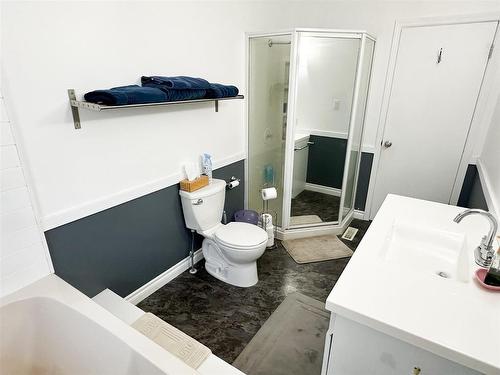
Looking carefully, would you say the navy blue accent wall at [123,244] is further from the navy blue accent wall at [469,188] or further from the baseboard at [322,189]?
the navy blue accent wall at [469,188]

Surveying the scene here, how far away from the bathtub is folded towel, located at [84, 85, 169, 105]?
0.94 metres

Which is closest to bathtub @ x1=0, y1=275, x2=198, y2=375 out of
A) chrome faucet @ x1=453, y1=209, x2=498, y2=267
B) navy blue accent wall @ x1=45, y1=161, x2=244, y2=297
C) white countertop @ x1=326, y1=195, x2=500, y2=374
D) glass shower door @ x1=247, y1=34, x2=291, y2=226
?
navy blue accent wall @ x1=45, y1=161, x2=244, y2=297

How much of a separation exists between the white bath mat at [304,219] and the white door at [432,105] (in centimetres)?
82

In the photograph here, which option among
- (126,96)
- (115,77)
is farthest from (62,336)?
(115,77)

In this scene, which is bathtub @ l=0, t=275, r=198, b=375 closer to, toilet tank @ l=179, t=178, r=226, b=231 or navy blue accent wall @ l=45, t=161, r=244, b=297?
navy blue accent wall @ l=45, t=161, r=244, b=297

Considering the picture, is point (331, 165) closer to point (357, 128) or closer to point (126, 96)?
point (357, 128)

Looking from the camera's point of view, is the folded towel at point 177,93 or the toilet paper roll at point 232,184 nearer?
the folded towel at point 177,93

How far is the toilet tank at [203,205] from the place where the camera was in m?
2.14

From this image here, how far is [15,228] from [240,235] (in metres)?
1.33

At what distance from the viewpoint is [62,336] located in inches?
54.7

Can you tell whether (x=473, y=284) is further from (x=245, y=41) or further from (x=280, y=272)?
(x=245, y=41)

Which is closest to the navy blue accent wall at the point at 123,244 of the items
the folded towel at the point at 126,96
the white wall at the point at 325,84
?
the folded towel at the point at 126,96

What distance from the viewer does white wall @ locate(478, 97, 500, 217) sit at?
1.69 metres

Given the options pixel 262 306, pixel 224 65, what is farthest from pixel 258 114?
pixel 262 306
